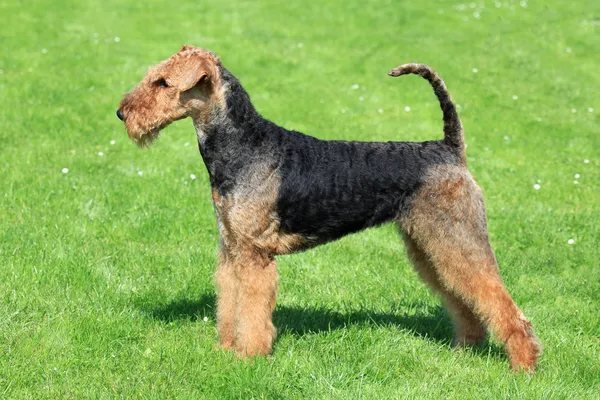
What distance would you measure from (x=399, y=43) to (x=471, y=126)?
12.9 ft

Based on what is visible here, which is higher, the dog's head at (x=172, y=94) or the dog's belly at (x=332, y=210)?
the dog's head at (x=172, y=94)

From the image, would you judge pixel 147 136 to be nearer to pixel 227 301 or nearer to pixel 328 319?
pixel 227 301

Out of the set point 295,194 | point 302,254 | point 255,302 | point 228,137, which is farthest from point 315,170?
point 302,254

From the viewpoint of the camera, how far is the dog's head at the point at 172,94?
4.46 m

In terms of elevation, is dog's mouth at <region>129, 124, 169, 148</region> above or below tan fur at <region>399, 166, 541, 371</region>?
above

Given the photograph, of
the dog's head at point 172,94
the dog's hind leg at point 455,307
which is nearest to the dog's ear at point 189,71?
the dog's head at point 172,94

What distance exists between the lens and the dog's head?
4.46 meters

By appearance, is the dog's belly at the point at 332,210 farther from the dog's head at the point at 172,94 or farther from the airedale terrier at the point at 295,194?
the dog's head at the point at 172,94

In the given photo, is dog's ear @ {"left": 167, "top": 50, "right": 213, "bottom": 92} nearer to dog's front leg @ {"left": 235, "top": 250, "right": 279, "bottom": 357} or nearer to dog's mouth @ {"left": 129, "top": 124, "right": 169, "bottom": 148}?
dog's mouth @ {"left": 129, "top": 124, "right": 169, "bottom": 148}

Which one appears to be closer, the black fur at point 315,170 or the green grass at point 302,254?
the green grass at point 302,254

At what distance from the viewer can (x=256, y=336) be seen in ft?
14.8

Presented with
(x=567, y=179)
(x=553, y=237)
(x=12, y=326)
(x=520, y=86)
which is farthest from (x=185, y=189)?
(x=520, y=86)

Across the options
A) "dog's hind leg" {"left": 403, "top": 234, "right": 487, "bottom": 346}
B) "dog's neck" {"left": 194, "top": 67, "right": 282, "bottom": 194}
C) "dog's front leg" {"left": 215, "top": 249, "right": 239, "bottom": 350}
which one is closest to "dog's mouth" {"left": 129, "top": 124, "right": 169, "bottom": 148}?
"dog's neck" {"left": 194, "top": 67, "right": 282, "bottom": 194}

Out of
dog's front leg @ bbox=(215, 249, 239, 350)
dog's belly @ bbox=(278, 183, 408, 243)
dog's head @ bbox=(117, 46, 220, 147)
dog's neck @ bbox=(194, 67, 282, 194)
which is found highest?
dog's head @ bbox=(117, 46, 220, 147)
